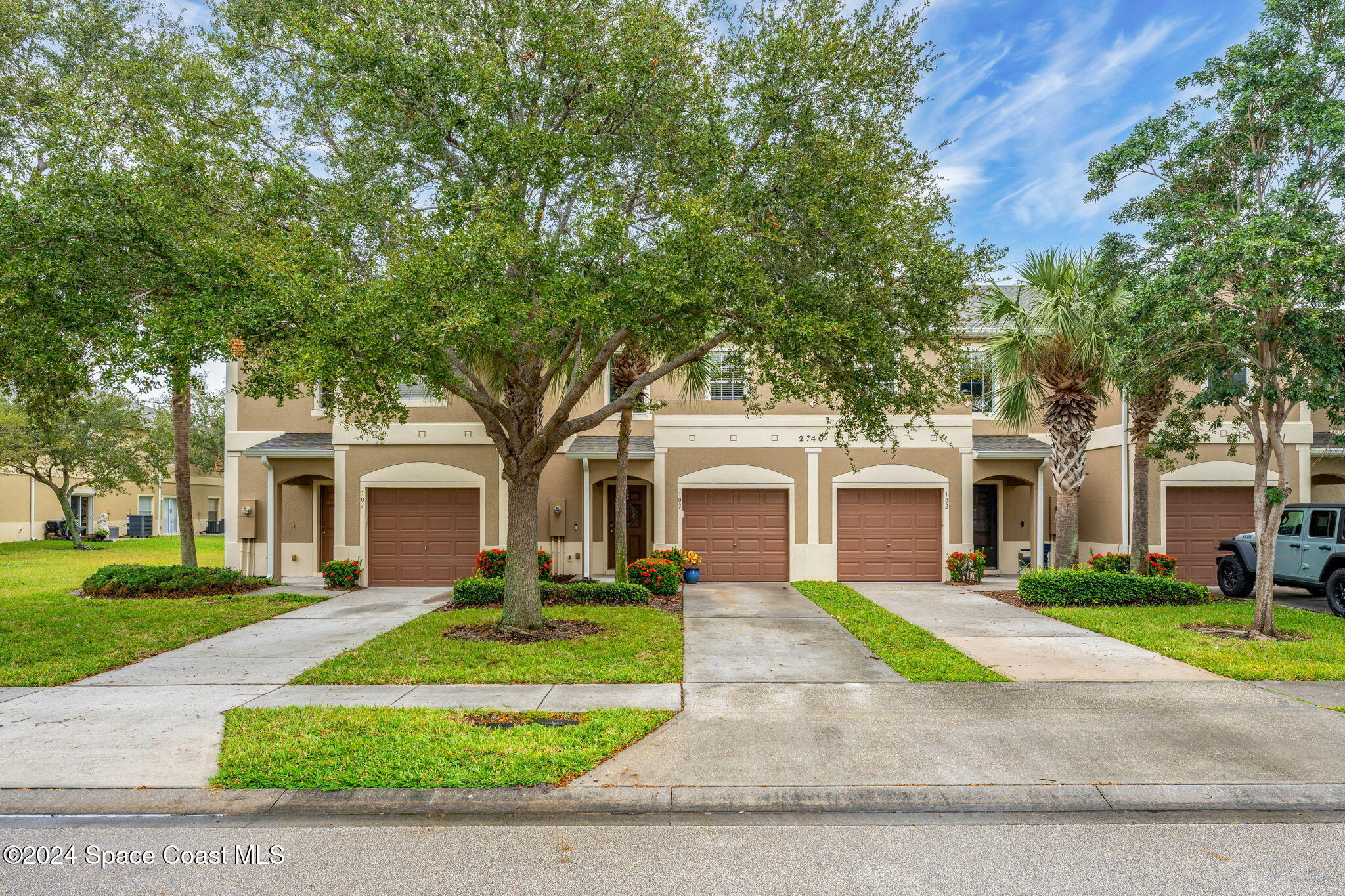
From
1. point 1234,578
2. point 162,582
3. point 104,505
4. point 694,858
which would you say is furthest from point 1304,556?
point 104,505

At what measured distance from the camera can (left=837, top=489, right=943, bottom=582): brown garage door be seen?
18062 mm

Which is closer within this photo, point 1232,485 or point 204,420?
point 1232,485

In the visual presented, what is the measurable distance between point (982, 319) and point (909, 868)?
12.2m

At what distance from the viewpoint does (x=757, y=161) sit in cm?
936

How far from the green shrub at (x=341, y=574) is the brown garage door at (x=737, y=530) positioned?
7.61 m

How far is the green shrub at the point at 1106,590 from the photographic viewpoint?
14.1m

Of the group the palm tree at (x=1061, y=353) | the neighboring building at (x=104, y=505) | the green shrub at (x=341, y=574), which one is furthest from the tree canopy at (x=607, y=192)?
the neighboring building at (x=104, y=505)

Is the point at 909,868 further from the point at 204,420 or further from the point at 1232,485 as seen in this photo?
the point at 204,420

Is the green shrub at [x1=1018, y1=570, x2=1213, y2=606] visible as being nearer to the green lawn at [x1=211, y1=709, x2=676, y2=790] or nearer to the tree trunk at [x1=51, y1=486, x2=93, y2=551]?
Answer: the green lawn at [x1=211, y1=709, x2=676, y2=790]

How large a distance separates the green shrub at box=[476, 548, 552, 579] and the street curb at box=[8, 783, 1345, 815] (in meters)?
10.1

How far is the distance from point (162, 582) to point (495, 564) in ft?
22.5

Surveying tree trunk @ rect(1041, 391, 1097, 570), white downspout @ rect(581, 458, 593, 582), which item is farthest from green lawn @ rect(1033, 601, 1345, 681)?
white downspout @ rect(581, 458, 593, 582)

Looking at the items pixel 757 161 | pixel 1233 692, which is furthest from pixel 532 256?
pixel 1233 692

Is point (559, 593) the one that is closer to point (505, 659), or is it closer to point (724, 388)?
point (505, 659)
